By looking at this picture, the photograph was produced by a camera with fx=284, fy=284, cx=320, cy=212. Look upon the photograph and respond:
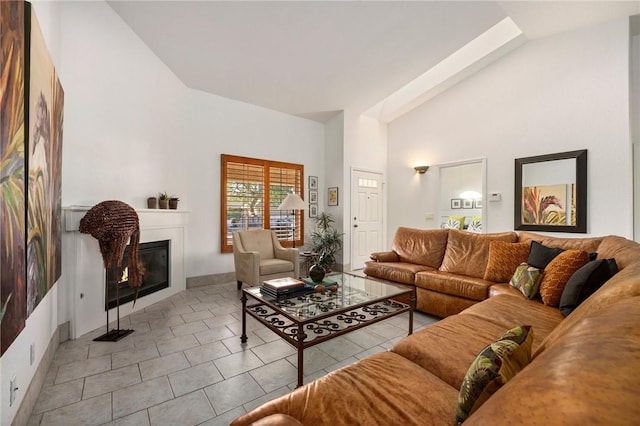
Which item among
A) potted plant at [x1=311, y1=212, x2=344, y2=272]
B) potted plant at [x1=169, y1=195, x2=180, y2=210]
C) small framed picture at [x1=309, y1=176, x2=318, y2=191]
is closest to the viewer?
potted plant at [x1=169, y1=195, x2=180, y2=210]

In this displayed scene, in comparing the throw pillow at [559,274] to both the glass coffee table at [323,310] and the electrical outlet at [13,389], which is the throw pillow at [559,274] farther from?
the electrical outlet at [13,389]

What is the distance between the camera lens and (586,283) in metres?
1.91

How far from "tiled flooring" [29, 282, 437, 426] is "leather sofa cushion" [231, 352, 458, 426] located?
2.56ft

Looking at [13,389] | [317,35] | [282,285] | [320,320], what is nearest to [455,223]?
[317,35]

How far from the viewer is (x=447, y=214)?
6.70 m

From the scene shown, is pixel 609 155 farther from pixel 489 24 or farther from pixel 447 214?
pixel 447 214

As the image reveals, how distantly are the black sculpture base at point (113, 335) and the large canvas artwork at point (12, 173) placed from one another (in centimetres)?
128

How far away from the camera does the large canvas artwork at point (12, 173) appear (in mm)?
1165

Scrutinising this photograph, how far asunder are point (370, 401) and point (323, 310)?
1040 millimetres

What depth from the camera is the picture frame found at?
398 centimetres

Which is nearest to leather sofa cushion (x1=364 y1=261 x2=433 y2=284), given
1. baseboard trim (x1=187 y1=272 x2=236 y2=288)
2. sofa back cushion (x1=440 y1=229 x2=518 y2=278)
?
sofa back cushion (x1=440 y1=229 x2=518 y2=278)

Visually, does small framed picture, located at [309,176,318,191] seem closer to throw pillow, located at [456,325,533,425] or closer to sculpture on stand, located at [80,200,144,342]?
sculpture on stand, located at [80,200,144,342]

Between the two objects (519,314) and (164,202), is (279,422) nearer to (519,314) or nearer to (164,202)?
(519,314)

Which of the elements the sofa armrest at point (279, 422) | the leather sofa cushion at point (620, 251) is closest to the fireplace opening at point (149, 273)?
the sofa armrest at point (279, 422)
